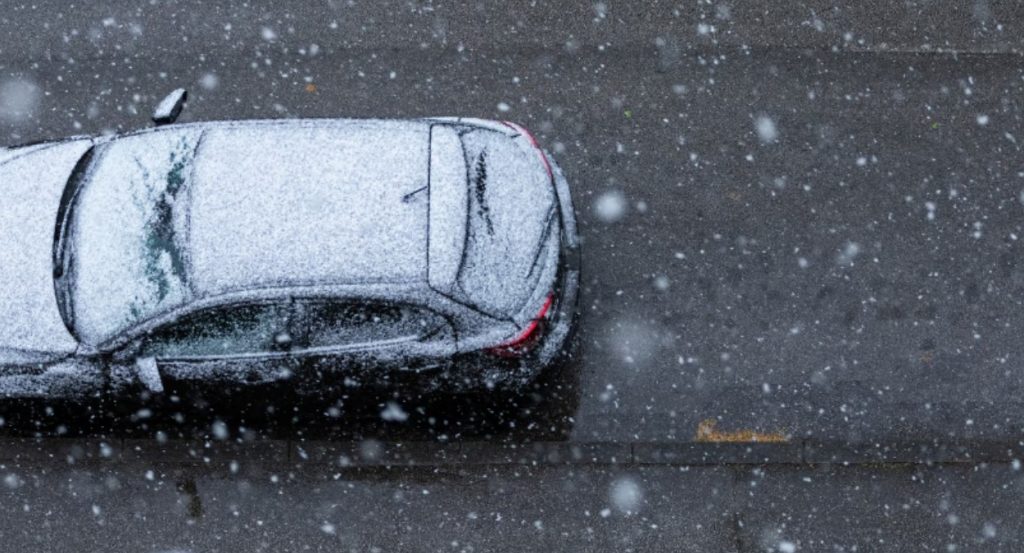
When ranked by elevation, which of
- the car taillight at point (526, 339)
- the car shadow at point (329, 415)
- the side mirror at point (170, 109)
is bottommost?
the car shadow at point (329, 415)

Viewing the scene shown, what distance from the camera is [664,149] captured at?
7.19m

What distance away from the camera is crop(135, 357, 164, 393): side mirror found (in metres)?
5.53

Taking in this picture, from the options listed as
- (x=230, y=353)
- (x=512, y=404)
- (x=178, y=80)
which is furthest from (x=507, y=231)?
(x=178, y=80)

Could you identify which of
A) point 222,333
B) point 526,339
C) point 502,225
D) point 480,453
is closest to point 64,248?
point 222,333

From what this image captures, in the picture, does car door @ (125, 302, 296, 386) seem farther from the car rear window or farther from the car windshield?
the car rear window

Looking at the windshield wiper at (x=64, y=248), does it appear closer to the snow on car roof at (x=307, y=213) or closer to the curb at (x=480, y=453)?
the snow on car roof at (x=307, y=213)

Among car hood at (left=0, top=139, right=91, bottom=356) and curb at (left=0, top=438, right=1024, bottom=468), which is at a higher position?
car hood at (left=0, top=139, right=91, bottom=356)

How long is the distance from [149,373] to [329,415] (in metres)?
1.16

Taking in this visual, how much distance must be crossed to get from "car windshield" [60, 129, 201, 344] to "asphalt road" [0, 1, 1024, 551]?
5.03 feet

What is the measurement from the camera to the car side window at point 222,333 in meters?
5.36

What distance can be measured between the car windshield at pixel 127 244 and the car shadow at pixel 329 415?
67 centimetres

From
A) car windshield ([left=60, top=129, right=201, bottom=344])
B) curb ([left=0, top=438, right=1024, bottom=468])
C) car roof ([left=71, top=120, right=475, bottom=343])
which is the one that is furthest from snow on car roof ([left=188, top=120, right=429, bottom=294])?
curb ([left=0, top=438, right=1024, bottom=468])

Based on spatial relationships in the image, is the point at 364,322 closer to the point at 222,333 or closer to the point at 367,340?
the point at 367,340

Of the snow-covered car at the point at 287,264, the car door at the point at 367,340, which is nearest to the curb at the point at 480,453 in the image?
the snow-covered car at the point at 287,264
